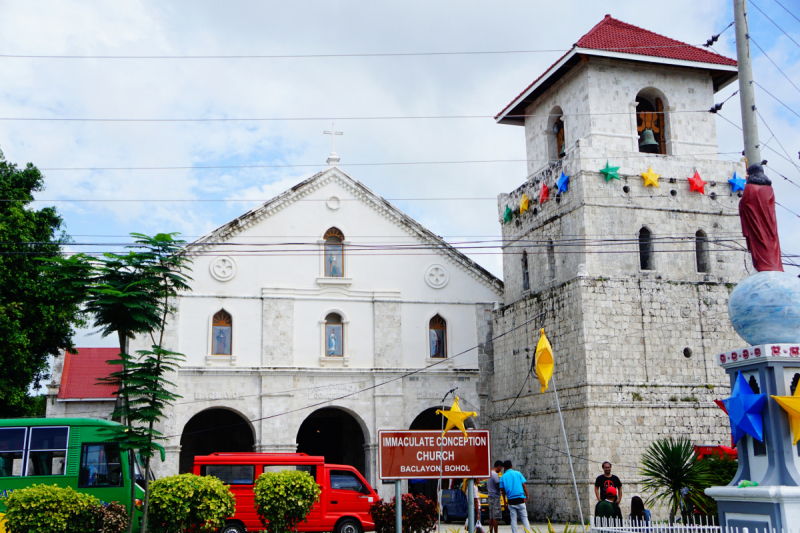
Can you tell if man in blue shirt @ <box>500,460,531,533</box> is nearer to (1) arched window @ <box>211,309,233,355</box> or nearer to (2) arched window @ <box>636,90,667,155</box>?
(2) arched window @ <box>636,90,667,155</box>

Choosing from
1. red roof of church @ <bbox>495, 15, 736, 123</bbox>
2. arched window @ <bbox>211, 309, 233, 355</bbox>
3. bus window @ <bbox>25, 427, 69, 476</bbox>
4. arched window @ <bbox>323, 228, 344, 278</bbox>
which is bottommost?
bus window @ <bbox>25, 427, 69, 476</bbox>

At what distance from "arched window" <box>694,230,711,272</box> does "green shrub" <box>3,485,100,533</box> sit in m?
16.8

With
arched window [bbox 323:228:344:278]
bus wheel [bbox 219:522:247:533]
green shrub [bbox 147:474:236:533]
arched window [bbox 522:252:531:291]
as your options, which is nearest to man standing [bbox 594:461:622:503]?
A: green shrub [bbox 147:474:236:533]

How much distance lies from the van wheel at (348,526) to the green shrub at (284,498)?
2.56 m

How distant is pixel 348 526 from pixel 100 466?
5436mm

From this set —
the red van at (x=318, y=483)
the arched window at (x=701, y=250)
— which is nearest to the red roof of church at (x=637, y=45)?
the arched window at (x=701, y=250)

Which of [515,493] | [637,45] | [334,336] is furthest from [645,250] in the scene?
[334,336]

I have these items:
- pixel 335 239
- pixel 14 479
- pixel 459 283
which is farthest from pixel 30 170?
pixel 459 283

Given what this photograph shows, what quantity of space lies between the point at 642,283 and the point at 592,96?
5361 mm

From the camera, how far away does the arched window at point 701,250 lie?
2202 cm

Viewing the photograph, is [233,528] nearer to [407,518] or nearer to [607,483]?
[407,518]

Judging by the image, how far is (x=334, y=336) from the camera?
25625mm

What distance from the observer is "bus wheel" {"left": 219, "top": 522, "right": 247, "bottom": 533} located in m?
17.0

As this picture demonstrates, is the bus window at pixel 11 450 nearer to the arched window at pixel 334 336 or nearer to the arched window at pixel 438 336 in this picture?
the arched window at pixel 334 336
